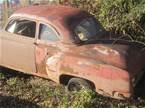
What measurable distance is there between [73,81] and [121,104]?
114 centimetres

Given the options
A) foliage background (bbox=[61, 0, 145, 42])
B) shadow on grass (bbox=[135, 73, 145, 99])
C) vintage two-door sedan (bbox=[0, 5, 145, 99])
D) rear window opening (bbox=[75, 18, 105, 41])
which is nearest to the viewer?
vintage two-door sedan (bbox=[0, 5, 145, 99])

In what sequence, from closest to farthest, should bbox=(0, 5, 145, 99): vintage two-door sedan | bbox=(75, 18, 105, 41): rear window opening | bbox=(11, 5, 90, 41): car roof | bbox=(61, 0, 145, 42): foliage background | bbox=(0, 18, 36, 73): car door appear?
bbox=(0, 5, 145, 99): vintage two-door sedan, bbox=(11, 5, 90, 41): car roof, bbox=(75, 18, 105, 41): rear window opening, bbox=(0, 18, 36, 73): car door, bbox=(61, 0, 145, 42): foliage background

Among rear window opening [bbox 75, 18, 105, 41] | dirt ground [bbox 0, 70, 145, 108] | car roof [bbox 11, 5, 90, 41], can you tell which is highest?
car roof [bbox 11, 5, 90, 41]

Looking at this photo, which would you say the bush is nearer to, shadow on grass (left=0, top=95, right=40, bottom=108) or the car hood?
the car hood

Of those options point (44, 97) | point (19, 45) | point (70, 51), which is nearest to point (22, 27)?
point (19, 45)

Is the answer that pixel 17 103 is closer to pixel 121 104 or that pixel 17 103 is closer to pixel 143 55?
pixel 121 104

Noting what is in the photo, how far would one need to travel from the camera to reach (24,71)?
32.7ft

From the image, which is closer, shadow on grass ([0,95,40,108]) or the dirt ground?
the dirt ground

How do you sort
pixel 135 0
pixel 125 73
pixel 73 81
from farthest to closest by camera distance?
pixel 135 0 < pixel 73 81 < pixel 125 73

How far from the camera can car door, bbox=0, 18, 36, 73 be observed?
969 cm

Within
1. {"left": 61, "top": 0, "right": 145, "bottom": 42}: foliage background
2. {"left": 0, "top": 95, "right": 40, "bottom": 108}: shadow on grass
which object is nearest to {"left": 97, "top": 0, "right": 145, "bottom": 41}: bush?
{"left": 61, "top": 0, "right": 145, "bottom": 42}: foliage background

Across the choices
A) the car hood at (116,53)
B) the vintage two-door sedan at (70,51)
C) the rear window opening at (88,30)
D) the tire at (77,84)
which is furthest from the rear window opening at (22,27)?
the tire at (77,84)

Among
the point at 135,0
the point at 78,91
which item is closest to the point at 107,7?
the point at 135,0

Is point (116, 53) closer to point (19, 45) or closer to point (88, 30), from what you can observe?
point (88, 30)
